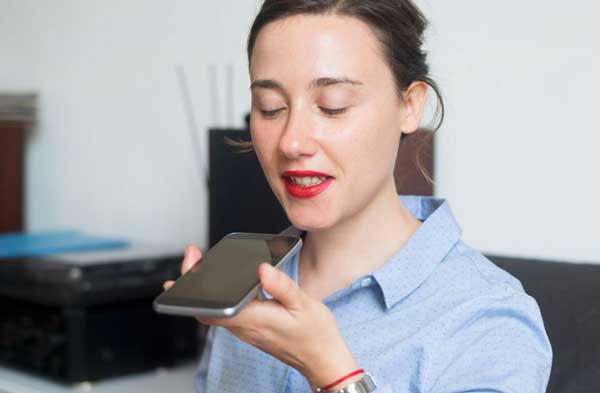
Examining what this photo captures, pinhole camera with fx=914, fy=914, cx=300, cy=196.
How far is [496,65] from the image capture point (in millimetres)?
1452

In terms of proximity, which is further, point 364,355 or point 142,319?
point 142,319

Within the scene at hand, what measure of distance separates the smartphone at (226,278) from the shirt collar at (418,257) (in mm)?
128

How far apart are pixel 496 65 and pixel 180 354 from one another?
89 cm

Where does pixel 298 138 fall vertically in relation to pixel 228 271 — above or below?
above

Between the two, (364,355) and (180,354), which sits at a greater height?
(364,355)

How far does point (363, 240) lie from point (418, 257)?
0.21 ft

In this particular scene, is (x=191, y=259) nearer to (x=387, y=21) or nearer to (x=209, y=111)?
(x=387, y=21)

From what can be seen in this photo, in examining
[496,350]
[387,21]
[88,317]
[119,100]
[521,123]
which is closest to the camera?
[496,350]

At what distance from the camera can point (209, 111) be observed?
196 centimetres

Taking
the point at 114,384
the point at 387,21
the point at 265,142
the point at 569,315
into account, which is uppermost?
the point at 387,21

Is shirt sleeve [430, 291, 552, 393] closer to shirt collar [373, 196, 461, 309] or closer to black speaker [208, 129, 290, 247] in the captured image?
shirt collar [373, 196, 461, 309]

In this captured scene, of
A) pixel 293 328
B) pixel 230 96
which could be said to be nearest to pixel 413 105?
pixel 293 328

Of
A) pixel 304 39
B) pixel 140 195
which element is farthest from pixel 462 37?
pixel 140 195

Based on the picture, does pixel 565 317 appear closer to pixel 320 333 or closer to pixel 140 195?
pixel 320 333
